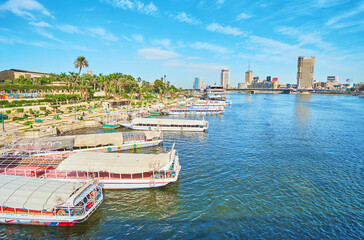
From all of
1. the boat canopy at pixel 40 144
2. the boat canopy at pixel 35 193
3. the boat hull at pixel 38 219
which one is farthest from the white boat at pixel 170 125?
the boat hull at pixel 38 219

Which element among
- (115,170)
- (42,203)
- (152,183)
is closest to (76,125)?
(115,170)

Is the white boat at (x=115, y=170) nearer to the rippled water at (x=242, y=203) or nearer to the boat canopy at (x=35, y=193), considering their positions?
the rippled water at (x=242, y=203)

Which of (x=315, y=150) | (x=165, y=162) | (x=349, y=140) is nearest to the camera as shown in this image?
(x=165, y=162)

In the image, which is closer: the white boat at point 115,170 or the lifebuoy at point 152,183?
the white boat at point 115,170

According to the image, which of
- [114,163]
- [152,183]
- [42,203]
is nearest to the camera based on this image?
[42,203]

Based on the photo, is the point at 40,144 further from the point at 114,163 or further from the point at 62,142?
the point at 114,163

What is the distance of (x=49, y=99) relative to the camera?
86.2 m

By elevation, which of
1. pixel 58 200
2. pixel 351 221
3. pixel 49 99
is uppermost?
pixel 49 99

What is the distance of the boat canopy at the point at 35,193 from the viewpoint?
20.0 meters

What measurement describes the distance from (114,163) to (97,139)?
16342 millimetres

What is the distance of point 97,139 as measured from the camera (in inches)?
1682

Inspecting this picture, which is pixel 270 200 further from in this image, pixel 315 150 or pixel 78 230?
pixel 315 150

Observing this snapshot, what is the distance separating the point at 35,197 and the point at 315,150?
52.6m

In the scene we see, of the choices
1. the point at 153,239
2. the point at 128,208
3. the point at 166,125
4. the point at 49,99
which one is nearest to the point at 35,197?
Answer: the point at 128,208
